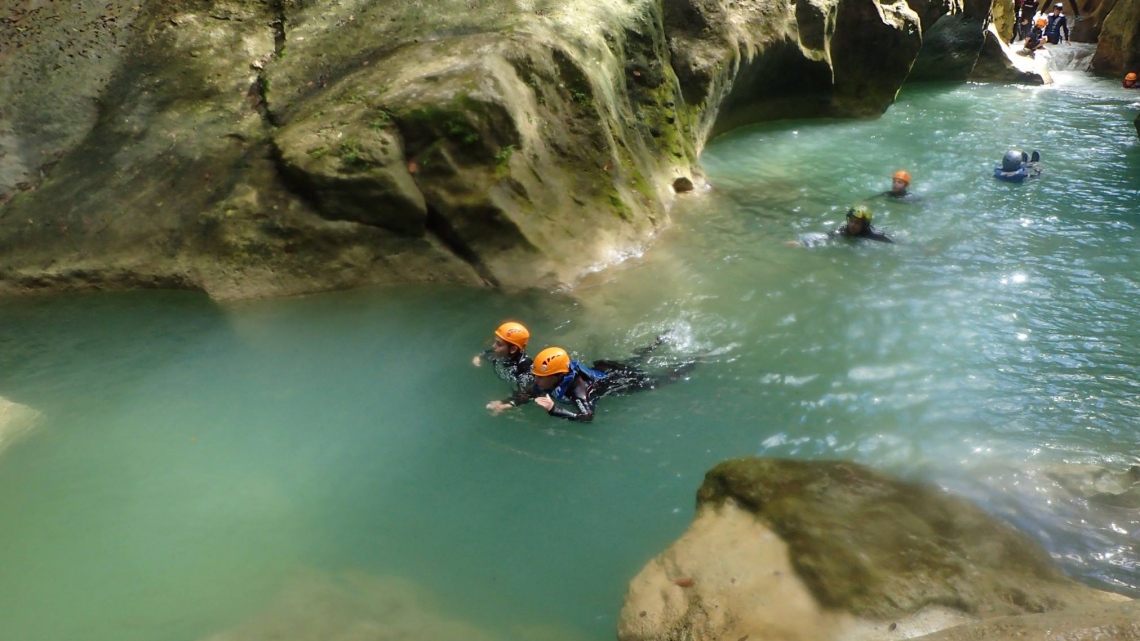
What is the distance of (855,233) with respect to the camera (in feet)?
32.2

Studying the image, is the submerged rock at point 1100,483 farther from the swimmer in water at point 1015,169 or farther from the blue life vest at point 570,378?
the swimmer in water at point 1015,169

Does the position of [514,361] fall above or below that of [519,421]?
above

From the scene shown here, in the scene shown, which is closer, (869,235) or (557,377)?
(557,377)

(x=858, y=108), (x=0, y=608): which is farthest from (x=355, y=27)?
(x=858, y=108)

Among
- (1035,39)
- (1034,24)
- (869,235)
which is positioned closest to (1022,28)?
(1034,24)

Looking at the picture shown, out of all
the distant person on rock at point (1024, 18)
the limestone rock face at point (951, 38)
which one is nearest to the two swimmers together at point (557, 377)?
the limestone rock face at point (951, 38)

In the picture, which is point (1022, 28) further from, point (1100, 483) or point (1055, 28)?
point (1100, 483)

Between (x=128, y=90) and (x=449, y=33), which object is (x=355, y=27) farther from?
(x=128, y=90)

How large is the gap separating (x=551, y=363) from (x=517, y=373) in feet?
1.51

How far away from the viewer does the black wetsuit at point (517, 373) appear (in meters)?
6.50

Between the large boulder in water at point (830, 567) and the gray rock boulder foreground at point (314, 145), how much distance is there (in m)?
4.35

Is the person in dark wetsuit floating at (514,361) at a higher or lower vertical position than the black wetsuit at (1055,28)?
higher

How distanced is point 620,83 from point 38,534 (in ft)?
27.8

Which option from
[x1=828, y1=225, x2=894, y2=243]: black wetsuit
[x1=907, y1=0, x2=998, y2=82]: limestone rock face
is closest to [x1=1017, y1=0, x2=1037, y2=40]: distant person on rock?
[x1=907, y1=0, x2=998, y2=82]: limestone rock face
